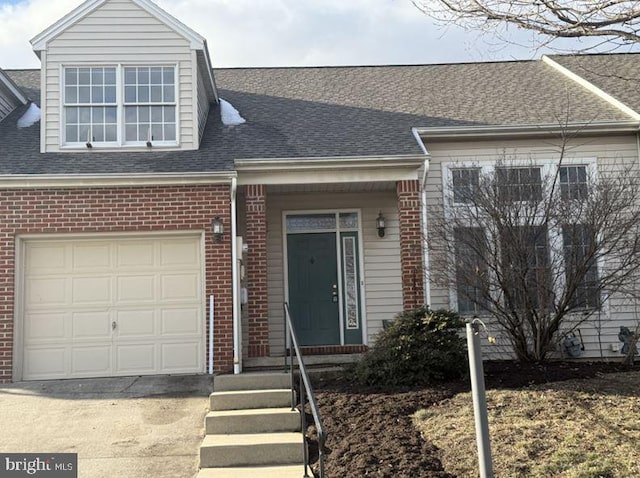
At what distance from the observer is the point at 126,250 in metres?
9.16

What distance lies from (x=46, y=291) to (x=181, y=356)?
2.28m

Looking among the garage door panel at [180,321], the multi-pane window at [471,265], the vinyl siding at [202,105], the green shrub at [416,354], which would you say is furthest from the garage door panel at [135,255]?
the multi-pane window at [471,265]

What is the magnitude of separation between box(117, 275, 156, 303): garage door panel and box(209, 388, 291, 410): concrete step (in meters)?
2.92

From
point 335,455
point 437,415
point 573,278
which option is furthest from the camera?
point 573,278

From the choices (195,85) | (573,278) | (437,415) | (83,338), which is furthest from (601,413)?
(195,85)

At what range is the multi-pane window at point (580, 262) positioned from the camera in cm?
759

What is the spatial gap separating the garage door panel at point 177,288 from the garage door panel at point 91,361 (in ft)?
3.91

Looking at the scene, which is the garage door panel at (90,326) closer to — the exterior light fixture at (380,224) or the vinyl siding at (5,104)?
the vinyl siding at (5,104)

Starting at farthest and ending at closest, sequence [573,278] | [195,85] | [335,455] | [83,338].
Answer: [195,85]
[83,338]
[573,278]
[335,455]

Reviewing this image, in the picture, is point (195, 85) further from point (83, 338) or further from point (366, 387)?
point (366, 387)

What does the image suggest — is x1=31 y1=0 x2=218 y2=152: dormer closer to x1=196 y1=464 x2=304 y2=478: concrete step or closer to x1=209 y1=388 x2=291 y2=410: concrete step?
x1=209 y1=388 x2=291 y2=410: concrete step

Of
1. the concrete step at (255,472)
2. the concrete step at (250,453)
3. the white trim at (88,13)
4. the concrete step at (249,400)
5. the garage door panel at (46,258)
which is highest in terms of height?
the white trim at (88,13)

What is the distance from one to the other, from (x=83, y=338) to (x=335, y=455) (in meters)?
5.30

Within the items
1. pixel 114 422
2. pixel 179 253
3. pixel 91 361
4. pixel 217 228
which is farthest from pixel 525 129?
pixel 91 361
